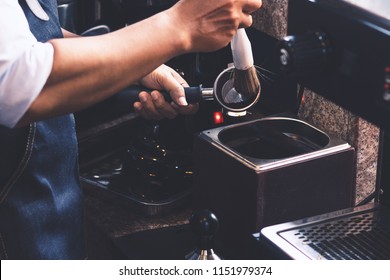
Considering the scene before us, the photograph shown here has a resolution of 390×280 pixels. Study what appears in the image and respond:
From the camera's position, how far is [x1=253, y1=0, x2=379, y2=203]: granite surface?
1715 millimetres

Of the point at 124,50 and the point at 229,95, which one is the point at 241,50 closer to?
the point at 229,95

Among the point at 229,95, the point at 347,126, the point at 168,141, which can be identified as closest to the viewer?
the point at 229,95

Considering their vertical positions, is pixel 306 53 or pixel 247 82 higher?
pixel 306 53

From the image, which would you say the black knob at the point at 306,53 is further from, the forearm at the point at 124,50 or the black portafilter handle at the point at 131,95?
the black portafilter handle at the point at 131,95

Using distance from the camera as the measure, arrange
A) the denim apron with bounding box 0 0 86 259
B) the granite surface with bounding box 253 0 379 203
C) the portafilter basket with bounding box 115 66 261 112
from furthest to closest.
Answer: the granite surface with bounding box 253 0 379 203, the portafilter basket with bounding box 115 66 261 112, the denim apron with bounding box 0 0 86 259

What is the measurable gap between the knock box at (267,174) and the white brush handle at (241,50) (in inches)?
7.2

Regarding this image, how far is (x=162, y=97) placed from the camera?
177 cm

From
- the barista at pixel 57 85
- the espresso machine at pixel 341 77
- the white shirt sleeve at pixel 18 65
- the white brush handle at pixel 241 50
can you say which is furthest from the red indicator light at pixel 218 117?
the white shirt sleeve at pixel 18 65

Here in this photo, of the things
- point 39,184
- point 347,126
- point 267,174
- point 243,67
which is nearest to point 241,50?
point 243,67

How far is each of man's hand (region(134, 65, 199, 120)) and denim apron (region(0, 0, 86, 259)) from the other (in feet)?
0.79

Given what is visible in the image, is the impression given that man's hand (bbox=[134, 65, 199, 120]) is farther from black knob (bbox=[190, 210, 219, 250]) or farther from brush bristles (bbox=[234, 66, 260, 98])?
black knob (bbox=[190, 210, 219, 250])

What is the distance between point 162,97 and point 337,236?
1.85 feet

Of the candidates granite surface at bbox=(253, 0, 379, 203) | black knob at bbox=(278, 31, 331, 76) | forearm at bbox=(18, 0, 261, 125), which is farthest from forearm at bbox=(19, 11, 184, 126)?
granite surface at bbox=(253, 0, 379, 203)
